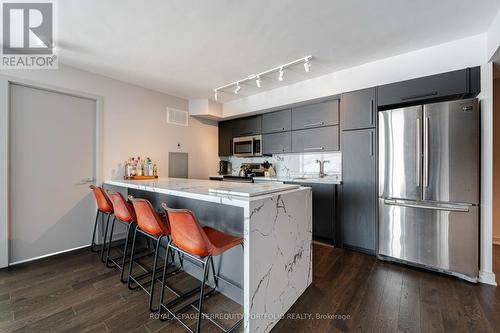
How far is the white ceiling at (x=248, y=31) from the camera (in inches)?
69.2

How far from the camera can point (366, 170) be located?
273cm

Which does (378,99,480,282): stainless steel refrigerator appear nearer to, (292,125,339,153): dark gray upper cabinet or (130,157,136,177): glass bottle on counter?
(292,125,339,153): dark gray upper cabinet

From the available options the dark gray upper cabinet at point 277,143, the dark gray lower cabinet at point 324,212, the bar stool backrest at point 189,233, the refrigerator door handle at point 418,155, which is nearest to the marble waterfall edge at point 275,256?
the bar stool backrest at point 189,233

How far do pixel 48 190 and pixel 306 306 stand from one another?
10.4ft

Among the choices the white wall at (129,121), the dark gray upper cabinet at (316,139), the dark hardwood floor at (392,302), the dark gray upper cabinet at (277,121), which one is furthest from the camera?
the dark gray upper cabinet at (277,121)

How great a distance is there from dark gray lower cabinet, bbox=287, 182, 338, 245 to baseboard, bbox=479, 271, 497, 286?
53.7 inches

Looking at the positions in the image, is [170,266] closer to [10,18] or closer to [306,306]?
[306,306]

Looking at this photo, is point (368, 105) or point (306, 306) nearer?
point (306, 306)

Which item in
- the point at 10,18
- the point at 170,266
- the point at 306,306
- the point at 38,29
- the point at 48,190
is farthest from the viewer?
the point at 48,190

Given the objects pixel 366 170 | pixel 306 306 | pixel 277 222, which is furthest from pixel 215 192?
pixel 366 170

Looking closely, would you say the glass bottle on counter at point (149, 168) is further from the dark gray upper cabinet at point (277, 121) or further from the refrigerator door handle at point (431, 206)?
the refrigerator door handle at point (431, 206)

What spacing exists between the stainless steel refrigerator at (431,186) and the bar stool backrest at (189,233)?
222 cm

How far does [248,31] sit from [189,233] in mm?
1901

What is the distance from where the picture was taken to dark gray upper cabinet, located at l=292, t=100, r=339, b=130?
10.2 ft
